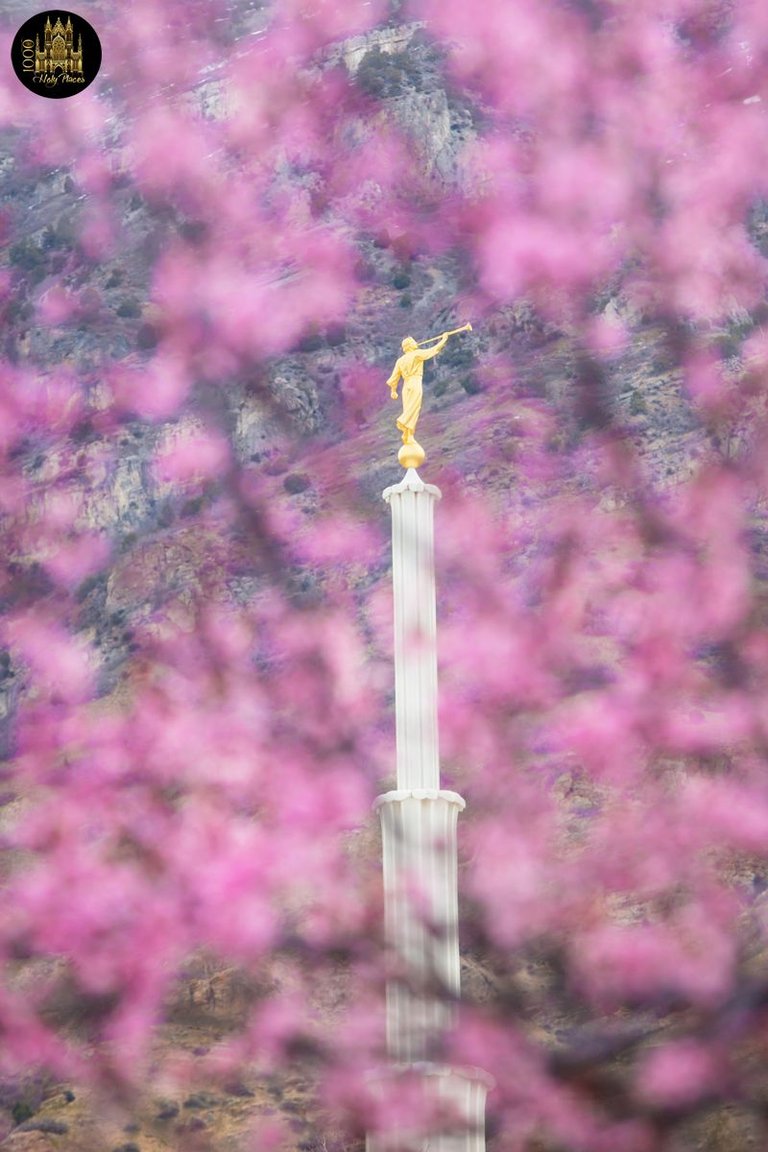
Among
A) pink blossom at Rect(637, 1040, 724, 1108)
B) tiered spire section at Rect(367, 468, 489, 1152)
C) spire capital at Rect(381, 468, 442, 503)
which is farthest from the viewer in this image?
spire capital at Rect(381, 468, 442, 503)

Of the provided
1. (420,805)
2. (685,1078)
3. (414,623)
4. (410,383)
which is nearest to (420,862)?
(420,805)

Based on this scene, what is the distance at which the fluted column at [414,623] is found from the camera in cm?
2023

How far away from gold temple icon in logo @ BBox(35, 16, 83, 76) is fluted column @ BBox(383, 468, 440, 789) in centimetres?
739

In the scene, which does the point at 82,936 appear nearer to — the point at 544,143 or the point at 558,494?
the point at 558,494

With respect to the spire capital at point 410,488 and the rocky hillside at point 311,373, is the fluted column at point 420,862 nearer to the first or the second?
the spire capital at point 410,488

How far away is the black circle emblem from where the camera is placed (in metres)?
22.7

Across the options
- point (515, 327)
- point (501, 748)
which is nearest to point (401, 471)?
point (515, 327)

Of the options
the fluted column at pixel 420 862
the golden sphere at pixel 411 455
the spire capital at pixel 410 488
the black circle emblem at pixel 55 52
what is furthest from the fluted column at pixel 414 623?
the black circle emblem at pixel 55 52

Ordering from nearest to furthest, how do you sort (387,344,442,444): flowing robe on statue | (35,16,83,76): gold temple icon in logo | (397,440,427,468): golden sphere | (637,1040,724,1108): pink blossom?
(637,1040,724,1108): pink blossom → (397,440,427,468): golden sphere → (387,344,442,444): flowing robe on statue → (35,16,83,76): gold temple icon in logo

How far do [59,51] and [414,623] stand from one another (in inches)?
380

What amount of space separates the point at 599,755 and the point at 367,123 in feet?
117

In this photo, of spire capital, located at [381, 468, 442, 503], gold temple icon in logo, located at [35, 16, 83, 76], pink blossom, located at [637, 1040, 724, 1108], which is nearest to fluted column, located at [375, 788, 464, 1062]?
spire capital, located at [381, 468, 442, 503]

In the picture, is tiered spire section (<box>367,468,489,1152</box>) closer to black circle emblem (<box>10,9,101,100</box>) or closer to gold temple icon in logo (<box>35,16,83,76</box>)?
black circle emblem (<box>10,9,101,100</box>)

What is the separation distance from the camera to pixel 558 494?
56562 millimetres
